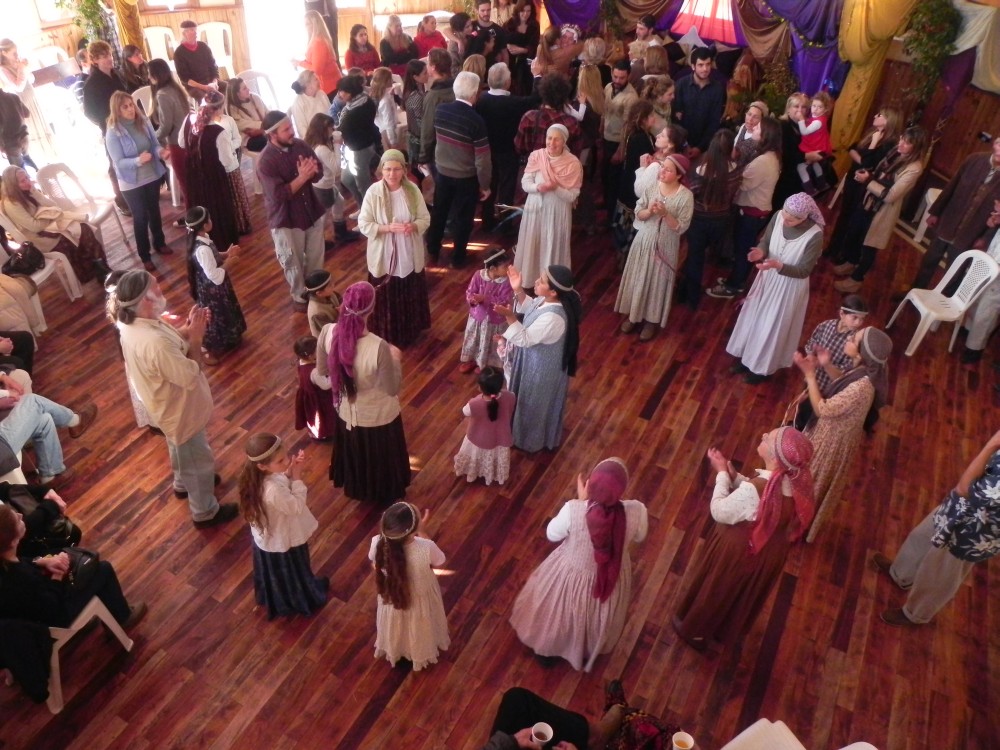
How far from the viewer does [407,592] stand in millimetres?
3229

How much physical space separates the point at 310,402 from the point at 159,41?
26.6ft

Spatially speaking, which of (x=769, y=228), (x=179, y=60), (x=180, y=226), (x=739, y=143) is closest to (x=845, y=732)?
(x=769, y=228)

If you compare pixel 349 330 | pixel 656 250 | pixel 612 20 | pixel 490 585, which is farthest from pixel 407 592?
pixel 612 20

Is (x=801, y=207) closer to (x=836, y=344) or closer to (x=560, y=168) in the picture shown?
(x=836, y=344)

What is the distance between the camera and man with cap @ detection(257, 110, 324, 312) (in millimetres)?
5367

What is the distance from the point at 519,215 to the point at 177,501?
4555 millimetres

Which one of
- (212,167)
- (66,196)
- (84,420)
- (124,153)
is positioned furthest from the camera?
(66,196)

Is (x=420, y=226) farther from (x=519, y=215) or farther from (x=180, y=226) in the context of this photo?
(x=180, y=226)

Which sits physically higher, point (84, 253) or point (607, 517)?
point (607, 517)

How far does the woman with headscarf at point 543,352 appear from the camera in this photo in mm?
4191

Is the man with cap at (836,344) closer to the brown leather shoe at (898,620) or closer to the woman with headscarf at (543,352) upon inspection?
the brown leather shoe at (898,620)

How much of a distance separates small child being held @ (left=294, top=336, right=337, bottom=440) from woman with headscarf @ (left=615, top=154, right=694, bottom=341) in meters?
2.74

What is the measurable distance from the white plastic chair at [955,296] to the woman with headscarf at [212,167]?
6.26 m

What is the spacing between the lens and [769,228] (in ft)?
17.1
